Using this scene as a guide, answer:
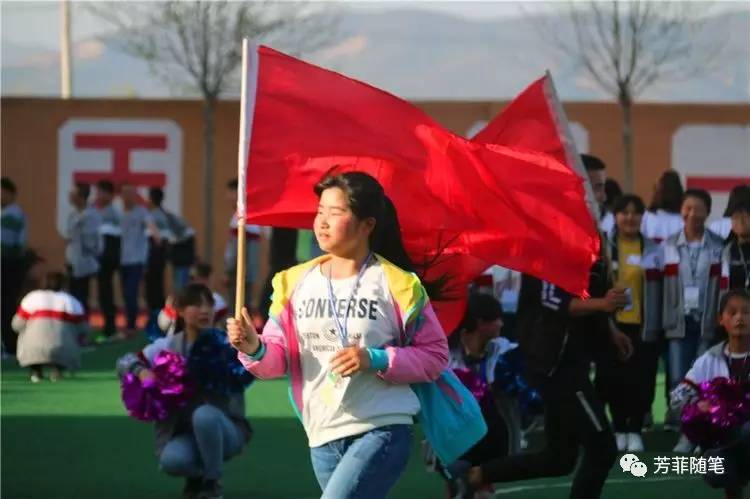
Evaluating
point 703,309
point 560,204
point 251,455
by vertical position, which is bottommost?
point 251,455

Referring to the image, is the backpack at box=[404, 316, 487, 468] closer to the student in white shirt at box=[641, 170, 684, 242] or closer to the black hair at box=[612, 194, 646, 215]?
the black hair at box=[612, 194, 646, 215]

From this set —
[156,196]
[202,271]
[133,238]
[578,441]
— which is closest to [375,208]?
[578,441]

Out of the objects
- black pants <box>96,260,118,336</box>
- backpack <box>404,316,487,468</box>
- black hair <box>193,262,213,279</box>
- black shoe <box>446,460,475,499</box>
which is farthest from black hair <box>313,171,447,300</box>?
black pants <box>96,260,118,336</box>

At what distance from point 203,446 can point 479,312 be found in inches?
64.7

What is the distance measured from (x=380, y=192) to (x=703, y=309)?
5.90m

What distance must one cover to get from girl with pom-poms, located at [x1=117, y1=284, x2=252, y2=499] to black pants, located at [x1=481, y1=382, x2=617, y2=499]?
5.65 feet

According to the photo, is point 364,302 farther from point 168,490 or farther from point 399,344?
point 168,490

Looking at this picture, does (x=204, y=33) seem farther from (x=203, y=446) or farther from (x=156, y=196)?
(x=203, y=446)

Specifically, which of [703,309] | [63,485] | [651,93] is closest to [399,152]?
[63,485]

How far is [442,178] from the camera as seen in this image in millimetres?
8531

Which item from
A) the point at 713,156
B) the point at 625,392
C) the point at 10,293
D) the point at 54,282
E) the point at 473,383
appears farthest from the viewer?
the point at 713,156

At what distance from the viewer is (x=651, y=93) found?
90.5 ft

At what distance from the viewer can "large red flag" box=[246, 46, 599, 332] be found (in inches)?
331

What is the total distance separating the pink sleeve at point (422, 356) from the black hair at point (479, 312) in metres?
2.99
